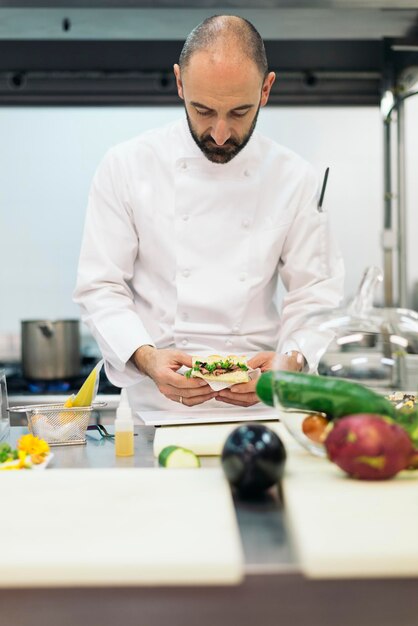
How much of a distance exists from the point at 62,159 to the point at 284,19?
1154 millimetres

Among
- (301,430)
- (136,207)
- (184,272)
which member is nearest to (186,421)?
(301,430)

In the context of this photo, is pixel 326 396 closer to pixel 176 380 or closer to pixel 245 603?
pixel 245 603

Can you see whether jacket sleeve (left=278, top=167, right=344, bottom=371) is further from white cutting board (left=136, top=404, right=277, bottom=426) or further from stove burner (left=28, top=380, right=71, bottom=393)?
stove burner (left=28, top=380, right=71, bottom=393)

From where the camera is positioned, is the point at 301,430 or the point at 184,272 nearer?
the point at 301,430

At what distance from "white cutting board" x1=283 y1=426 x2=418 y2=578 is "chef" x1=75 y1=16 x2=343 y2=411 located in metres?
1.06

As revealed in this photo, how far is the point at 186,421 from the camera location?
1709mm

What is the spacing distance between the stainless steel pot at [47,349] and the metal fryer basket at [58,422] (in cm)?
166

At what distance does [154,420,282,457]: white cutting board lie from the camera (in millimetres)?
1448

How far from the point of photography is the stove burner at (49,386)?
10.6 feet

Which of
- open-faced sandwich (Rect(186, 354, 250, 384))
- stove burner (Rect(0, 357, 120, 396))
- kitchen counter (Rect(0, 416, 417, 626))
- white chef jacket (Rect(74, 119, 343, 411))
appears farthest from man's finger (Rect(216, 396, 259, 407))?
stove burner (Rect(0, 357, 120, 396))

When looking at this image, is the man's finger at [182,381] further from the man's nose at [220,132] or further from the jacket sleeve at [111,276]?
the man's nose at [220,132]

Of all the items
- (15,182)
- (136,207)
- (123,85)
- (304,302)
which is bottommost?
(304,302)

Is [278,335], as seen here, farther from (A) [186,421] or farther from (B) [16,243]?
(B) [16,243]

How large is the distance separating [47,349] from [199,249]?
A: 117 cm
